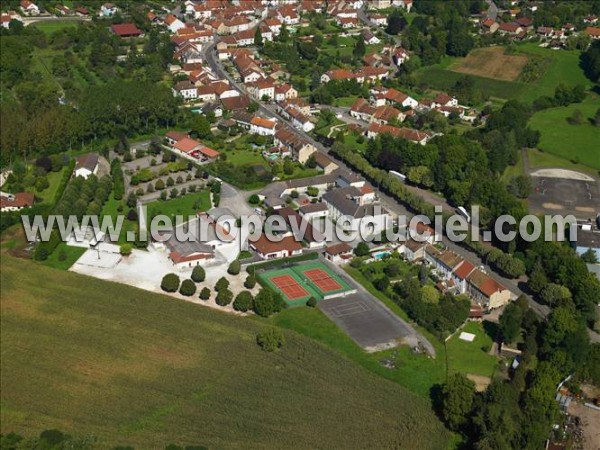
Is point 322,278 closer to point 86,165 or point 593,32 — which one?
point 86,165

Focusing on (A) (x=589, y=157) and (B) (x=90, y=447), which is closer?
(B) (x=90, y=447)

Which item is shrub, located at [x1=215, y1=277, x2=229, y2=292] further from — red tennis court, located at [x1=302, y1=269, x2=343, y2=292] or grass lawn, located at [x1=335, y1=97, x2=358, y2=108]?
grass lawn, located at [x1=335, y1=97, x2=358, y2=108]

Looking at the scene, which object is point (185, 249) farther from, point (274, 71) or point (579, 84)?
point (579, 84)

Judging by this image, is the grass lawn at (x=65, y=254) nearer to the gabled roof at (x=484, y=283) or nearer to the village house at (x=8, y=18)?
the gabled roof at (x=484, y=283)

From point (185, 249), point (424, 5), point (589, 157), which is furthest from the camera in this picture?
point (424, 5)

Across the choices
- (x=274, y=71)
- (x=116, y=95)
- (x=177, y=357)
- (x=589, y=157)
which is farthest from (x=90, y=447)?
(x=274, y=71)

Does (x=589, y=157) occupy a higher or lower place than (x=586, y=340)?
lower
